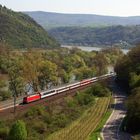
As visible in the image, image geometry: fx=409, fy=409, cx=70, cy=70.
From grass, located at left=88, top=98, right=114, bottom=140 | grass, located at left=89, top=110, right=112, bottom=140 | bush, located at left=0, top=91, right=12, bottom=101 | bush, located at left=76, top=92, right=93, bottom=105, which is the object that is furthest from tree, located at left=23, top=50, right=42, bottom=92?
grass, located at left=89, top=110, right=112, bottom=140

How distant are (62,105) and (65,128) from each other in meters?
10.5

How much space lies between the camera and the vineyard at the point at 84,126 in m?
53.7

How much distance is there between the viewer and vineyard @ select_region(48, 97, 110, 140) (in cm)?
5366

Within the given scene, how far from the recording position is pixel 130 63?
320ft

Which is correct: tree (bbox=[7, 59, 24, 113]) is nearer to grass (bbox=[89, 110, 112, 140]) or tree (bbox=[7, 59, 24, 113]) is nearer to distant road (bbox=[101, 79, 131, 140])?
distant road (bbox=[101, 79, 131, 140])

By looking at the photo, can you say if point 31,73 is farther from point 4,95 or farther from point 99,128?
point 99,128

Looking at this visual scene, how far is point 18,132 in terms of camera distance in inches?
1941

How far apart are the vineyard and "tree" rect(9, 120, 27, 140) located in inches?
170

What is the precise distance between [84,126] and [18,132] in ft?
43.0

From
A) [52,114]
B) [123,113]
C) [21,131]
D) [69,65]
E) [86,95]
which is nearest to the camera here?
[21,131]

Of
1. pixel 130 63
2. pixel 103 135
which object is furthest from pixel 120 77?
pixel 103 135

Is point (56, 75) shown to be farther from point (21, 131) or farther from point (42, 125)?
point (21, 131)

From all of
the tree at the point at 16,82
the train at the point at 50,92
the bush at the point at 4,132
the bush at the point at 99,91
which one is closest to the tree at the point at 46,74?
the train at the point at 50,92

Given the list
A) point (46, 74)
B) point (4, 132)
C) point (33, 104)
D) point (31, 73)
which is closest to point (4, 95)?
point (31, 73)
